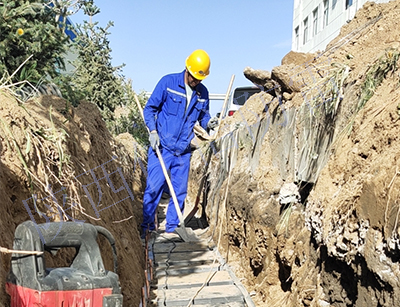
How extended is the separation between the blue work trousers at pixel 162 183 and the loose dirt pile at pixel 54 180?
0.78 m

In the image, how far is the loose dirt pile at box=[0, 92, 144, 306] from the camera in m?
2.61

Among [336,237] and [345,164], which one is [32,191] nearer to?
[336,237]

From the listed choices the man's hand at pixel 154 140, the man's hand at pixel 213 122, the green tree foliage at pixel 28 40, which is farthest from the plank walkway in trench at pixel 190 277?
the green tree foliage at pixel 28 40

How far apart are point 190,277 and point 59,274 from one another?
2.81 meters

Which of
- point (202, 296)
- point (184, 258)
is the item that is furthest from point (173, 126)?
point (202, 296)

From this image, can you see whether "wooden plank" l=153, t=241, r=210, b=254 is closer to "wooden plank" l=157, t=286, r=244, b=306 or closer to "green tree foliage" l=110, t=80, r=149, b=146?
"wooden plank" l=157, t=286, r=244, b=306

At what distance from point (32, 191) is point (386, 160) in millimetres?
2329

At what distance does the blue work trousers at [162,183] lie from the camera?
589cm

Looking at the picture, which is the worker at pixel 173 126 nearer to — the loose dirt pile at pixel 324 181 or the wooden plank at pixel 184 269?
the loose dirt pile at pixel 324 181

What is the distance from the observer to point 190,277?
4.72 metres

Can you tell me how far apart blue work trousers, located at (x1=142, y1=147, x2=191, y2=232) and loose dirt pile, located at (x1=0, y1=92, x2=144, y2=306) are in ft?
2.55

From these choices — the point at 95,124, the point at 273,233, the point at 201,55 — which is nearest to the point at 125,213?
the point at 95,124

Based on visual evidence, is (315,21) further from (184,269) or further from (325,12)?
(184,269)

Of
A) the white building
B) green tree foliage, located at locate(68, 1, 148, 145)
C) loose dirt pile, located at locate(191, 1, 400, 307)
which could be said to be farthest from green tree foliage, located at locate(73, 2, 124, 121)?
the white building
